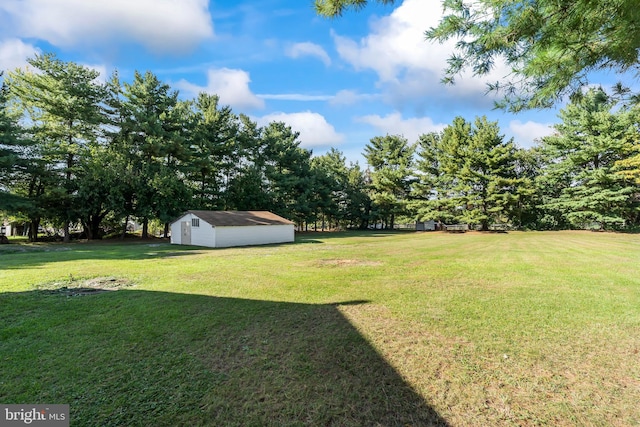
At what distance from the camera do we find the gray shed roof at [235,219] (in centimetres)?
1934

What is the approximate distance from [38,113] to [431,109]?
31724 millimetres

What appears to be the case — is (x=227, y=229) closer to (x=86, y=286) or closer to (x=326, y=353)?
(x=86, y=286)

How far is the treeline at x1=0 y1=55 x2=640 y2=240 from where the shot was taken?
21.6 meters

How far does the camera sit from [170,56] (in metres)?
11.9

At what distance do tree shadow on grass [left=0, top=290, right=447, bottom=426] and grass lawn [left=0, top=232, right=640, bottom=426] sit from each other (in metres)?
0.02

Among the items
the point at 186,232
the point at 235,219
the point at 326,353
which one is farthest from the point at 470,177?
the point at 326,353

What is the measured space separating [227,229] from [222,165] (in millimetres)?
12576

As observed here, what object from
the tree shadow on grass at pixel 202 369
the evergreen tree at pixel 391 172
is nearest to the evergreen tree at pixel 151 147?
the tree shadow on grass at pixel 202 369

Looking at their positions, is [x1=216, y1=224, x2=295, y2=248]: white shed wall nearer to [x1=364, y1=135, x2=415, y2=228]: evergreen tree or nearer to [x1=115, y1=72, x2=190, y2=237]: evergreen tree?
[x1=115, y1=72, x2=190, y2=237]: evergreen tree

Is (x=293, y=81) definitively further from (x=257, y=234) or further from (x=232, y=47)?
(x=257, y=234)

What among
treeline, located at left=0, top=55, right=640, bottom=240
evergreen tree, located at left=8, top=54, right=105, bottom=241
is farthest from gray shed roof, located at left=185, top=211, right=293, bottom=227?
evergreen tree, located at left=8, top=54, right=105, bottom=241

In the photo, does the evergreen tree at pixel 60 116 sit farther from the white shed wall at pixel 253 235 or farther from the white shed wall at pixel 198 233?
the white shed wall at pixel 253 235

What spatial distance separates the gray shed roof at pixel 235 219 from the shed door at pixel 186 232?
1.08m

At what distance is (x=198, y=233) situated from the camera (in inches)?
773
